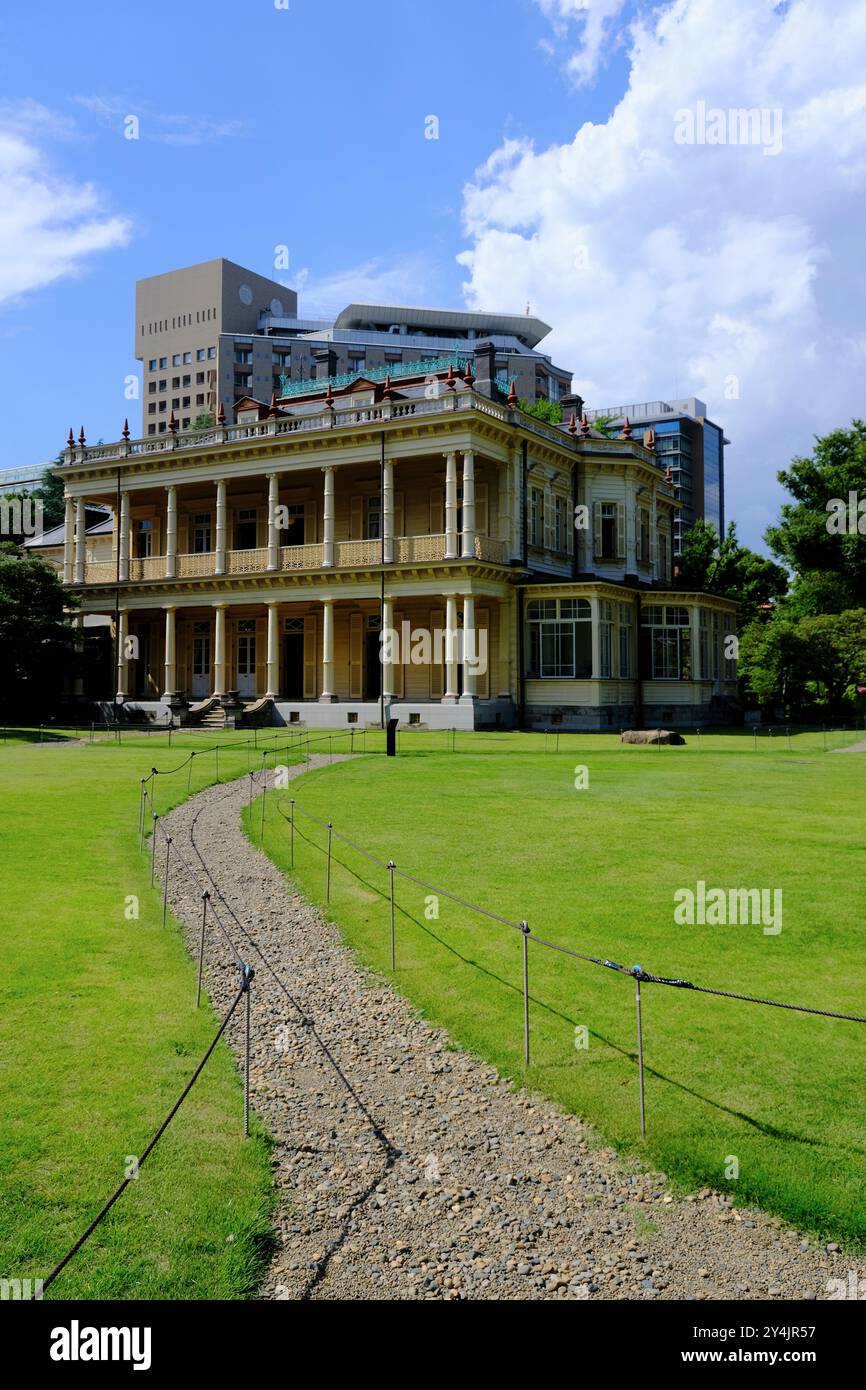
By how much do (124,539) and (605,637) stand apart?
88.3 ft

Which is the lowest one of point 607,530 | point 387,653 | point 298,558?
point 387,653

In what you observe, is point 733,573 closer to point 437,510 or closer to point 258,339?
point 437,510

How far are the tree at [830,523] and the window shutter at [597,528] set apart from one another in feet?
33.9

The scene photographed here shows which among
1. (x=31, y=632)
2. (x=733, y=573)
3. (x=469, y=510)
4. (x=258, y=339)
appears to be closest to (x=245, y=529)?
(x=31, y=632)

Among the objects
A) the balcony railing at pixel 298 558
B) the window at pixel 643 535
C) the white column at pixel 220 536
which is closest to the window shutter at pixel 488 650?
the balcony railing at pixel 298 558

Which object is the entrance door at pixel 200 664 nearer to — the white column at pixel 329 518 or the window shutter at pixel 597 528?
the white column at pixel 329 518

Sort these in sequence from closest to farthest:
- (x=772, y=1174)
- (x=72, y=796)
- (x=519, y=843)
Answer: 1. (x=772, y=1174)
2. (x=519, y=843)
3. (x=72, y=796)

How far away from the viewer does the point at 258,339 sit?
11950 centimetres

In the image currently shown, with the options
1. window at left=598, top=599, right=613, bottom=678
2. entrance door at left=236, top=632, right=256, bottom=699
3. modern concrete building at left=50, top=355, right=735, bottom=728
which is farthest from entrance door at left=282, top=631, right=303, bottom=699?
window at left=598, top=599, right=613, bottom=678

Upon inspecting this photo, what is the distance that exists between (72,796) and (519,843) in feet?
35.8

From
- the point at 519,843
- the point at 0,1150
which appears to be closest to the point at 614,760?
the point at 519,843

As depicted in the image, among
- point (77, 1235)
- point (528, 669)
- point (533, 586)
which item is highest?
point (533, 586)

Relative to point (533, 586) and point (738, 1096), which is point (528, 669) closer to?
point (533, 586)

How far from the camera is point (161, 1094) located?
675 centimetres
